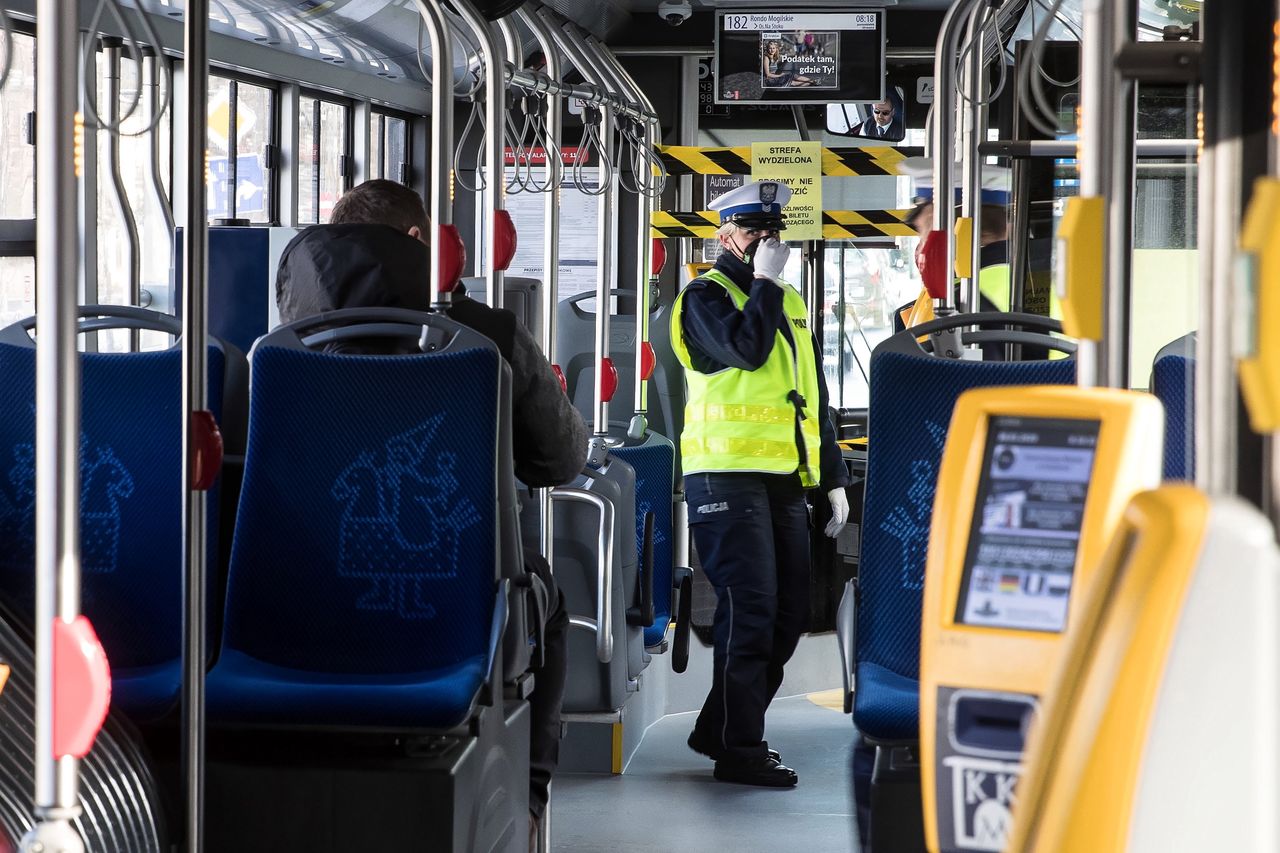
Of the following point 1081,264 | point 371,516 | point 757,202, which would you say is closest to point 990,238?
point 757,202

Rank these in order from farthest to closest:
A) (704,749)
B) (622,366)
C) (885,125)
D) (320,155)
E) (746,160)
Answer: (885,125)
(320,155)
(622,366)
(746,160)
(704,749)

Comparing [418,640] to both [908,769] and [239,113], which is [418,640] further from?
[239,113]

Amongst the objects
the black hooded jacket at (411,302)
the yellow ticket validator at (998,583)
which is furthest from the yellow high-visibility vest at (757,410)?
the yellow ticket validator at (998,583)

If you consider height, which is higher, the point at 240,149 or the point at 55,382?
the point at 240,149

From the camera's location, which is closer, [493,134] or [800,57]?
[493,134]

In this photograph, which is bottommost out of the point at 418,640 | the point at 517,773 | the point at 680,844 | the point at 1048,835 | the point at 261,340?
the point at 680,844

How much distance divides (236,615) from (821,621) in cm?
414

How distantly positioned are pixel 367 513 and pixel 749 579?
2315 millimetres

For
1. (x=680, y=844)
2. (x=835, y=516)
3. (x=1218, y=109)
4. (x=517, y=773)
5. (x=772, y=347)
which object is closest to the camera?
(x=1218, y=109)

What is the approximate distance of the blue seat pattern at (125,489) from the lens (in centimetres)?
282

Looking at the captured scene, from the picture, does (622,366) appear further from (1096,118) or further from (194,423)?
(1096,118)

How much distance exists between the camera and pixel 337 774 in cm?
261

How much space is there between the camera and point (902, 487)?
9.83 ft

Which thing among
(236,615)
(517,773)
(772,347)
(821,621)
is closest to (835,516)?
(772,347)
